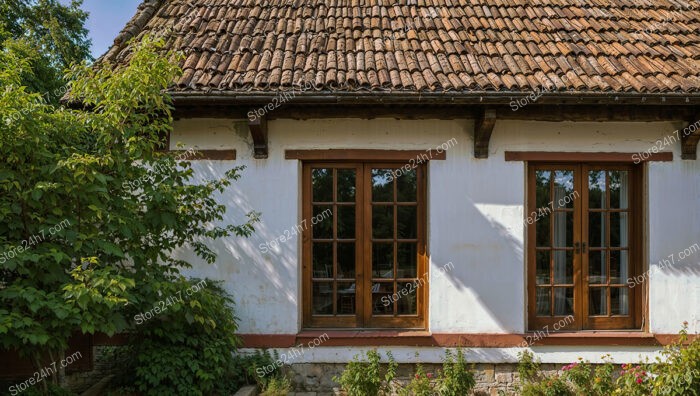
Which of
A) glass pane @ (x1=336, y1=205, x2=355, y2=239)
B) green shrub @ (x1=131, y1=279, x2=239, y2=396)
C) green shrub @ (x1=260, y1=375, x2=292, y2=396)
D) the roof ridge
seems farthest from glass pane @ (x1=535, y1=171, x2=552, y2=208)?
the roof ridge

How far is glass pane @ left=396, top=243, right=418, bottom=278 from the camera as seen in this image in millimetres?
5461

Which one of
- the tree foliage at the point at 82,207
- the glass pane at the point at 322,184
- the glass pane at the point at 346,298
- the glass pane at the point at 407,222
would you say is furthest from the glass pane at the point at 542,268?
the tree foliage at the point at 82,207

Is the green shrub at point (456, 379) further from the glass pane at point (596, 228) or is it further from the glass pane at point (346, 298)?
the glass pane at point (596, 228)

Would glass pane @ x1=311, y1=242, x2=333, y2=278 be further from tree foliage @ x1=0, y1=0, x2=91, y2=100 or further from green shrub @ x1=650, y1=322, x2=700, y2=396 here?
tree foliage @ x1=0, y1=0, x2=91, y2=100

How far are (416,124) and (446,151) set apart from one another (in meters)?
0.46

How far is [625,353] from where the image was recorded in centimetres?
524

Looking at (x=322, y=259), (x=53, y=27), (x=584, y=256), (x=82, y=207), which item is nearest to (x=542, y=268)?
(x=584, y=256)

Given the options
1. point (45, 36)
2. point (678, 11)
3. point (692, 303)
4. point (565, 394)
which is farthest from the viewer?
point (45, 36)

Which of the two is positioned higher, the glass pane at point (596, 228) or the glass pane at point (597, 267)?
the glass pane at point (596, 228)

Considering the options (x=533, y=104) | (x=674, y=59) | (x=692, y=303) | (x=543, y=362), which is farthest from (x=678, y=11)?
(x=543, y=362)

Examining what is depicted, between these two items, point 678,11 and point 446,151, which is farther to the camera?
point 678,11

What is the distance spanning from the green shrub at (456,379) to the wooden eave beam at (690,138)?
346cm

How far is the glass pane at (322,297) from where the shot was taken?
546cm

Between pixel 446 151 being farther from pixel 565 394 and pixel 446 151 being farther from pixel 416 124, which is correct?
pixel 565 394
